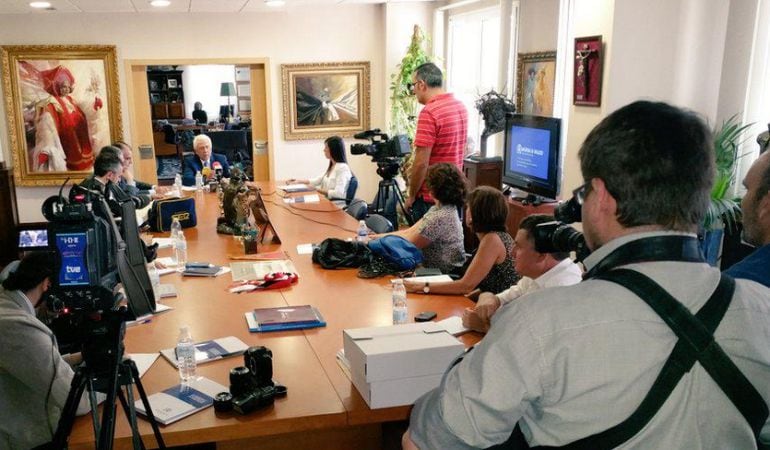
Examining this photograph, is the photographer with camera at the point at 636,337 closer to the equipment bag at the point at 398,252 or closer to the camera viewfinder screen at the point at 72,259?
the camera viewfinder screen at the point at 72,259

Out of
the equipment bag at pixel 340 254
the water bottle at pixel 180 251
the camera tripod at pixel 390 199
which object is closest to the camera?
the equipment bag at pixel 340 254

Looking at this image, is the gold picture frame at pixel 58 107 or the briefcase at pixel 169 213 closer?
the briefcase at pixel 169 213

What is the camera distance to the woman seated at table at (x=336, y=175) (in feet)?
19.1

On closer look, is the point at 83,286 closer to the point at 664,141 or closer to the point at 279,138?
the point at 664,141

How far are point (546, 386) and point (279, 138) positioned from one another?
7054 mm

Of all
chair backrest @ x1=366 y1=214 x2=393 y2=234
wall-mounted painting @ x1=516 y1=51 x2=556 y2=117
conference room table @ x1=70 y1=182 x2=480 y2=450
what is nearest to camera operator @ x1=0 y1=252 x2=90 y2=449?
conference room table @ x1=70 y1=182 x2=480 y2=450

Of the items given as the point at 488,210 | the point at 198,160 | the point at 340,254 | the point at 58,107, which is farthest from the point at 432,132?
the point at 58,107

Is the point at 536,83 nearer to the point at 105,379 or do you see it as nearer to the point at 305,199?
the point at 305,199

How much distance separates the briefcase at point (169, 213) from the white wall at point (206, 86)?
10480mm

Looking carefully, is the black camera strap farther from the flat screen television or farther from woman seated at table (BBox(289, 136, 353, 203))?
woman seated at table (BBox(289, 136, 353, 203))

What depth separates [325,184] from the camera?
6.11 m

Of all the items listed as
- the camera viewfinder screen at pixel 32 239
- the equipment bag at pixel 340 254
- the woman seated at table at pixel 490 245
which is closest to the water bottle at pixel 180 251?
the equipment bag at pixel 340 254

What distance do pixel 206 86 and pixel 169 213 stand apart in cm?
1125

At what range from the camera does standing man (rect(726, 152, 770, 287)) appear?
1733mm
